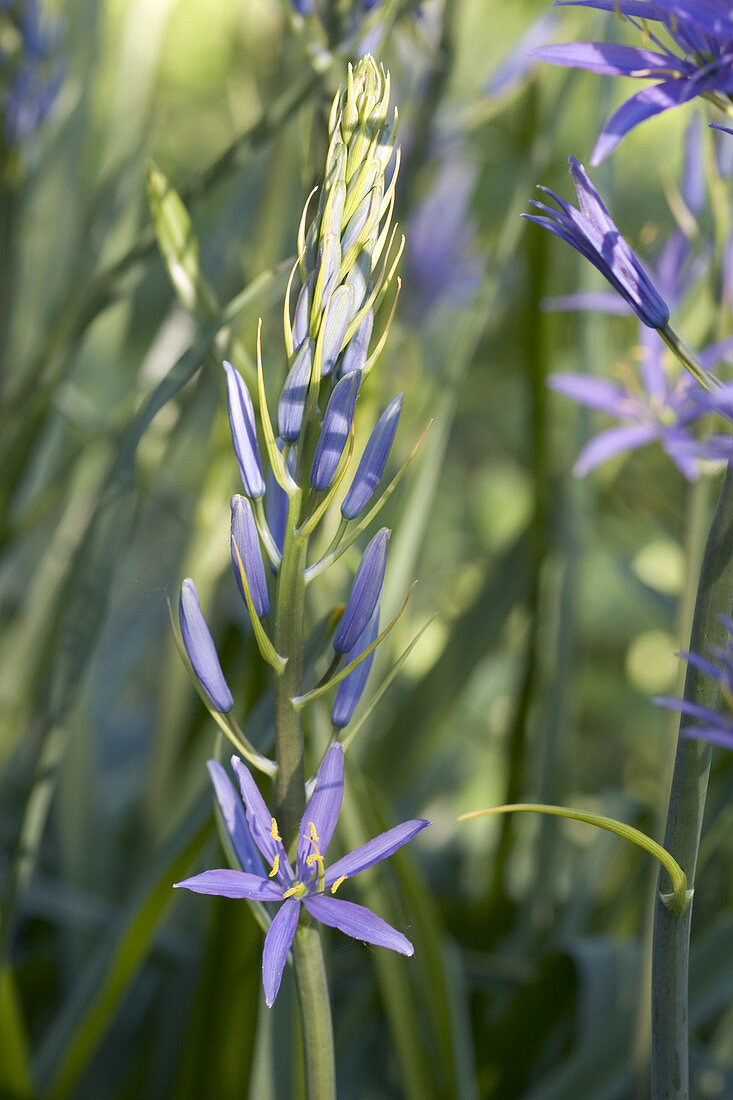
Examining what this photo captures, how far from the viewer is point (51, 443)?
83 centimetres

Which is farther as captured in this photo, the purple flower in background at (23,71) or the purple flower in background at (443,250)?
the purple flower in background at (443,250)


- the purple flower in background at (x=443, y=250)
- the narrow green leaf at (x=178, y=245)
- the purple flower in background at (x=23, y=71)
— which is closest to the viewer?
the narrow green leaf at (x=178, y=245)

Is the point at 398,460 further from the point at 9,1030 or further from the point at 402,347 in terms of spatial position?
the point at 9,1030

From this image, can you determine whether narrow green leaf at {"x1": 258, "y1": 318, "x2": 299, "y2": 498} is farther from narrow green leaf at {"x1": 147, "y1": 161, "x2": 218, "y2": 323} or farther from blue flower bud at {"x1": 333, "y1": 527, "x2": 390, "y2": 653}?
narrow green leaf at {"x1": 147, "y1": 161, "x2": 218, "y2": 323}

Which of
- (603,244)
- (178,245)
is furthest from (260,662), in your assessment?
(603,244)

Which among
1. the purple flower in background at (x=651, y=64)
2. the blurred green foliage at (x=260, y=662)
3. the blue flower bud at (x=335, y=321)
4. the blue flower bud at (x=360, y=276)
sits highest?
the purple flower in background at (x=651, y=64)

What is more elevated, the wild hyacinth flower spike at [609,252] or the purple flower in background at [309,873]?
the wild hyacinth flower spike at [609,252]

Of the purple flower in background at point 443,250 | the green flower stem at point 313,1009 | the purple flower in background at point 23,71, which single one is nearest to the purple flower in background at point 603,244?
the green flower stem at point 313,1009

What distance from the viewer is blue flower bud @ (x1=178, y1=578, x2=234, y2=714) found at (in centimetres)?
26

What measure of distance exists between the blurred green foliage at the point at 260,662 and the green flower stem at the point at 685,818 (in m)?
0.17

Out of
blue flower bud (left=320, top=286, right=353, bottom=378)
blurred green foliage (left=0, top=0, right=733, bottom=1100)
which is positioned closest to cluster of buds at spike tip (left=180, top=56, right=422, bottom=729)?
blue flower bud (left=320, top=286, right=353, bottom=378)

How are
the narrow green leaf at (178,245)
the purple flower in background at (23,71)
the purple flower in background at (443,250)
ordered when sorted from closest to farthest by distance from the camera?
the narrow green leaf at (178,245), the purple flower in background at (23,71), the purple flower in background at (443,250)

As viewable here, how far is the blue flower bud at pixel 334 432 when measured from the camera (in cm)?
25

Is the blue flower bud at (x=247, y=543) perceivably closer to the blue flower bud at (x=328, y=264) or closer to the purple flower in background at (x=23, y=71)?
the blue flower bud at (x=328, y=264)
